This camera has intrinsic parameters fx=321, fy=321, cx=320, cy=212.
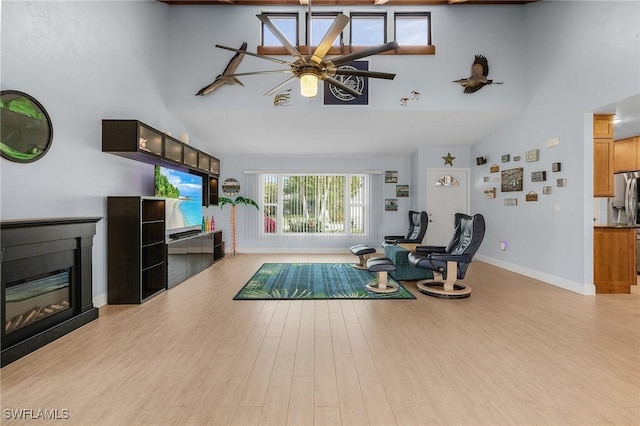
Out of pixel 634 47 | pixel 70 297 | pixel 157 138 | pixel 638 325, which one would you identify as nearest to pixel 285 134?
pixel 157 138

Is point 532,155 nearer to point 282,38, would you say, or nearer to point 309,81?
Result: point 309,81

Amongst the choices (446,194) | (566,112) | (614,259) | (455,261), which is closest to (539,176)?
(566,112)

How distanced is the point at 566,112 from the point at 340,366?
15.6 ft

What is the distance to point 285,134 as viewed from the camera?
255 inches

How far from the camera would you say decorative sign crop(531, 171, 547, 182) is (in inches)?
194

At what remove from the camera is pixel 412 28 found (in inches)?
225

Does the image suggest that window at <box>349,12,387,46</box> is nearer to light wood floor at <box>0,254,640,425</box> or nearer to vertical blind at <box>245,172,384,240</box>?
vertical blind at <box>245,172,384,240</box>

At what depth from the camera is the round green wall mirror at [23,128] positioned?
251 cm

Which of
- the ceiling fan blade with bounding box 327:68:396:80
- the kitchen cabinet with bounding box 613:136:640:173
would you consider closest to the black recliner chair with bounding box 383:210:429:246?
the ceiling fan blade with bounding box 327:68:396:80

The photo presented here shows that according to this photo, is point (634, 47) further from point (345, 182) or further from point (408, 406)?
point (345, 182)

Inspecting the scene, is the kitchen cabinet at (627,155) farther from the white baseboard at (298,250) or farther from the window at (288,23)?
the window at (288,23)

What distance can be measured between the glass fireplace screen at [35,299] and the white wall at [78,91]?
56 cm

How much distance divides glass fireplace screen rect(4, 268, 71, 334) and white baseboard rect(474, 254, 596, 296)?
19.5 ft

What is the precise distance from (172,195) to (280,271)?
2.16m
